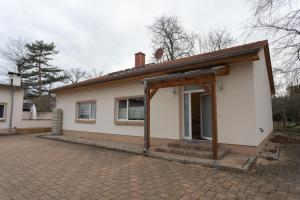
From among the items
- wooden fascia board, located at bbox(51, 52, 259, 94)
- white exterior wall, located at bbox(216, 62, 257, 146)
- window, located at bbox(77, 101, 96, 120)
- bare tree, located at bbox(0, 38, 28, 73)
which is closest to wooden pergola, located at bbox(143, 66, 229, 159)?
wooden fascia board, located at bbox(51, 52, 259, 94)

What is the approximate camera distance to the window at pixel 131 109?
874 centimetres

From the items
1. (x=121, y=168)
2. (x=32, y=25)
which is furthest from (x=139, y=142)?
(x=32, y=25)

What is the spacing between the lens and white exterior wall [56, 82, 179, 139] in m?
7.70

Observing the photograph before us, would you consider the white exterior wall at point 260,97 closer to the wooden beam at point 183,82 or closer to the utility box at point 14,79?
the wooden beam at point 183,82

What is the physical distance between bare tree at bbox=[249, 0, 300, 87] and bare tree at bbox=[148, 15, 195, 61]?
12.6 m

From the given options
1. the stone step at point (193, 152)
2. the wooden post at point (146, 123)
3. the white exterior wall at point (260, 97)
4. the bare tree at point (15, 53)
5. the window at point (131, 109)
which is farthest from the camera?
the bare tree at point (15, 53)

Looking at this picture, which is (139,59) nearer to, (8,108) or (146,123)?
(146,123)

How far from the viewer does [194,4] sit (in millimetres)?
9586

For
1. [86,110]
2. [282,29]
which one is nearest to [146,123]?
[86,110]

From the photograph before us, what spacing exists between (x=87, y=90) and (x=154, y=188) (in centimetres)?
885

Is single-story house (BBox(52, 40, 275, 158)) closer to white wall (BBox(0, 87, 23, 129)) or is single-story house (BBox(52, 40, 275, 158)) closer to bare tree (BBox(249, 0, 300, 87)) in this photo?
bare tree (BBox(249, 0, 300, 87))

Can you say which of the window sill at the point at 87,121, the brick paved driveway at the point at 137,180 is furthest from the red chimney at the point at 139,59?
the brick paved driveway at the point at 137,180

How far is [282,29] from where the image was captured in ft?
28.7

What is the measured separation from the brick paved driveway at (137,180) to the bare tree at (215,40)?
1776cm
